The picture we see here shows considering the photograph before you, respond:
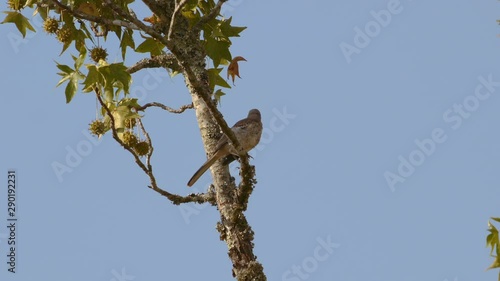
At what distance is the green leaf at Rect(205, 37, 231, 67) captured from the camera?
228 inches

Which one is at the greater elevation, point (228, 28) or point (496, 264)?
point (228, 28)

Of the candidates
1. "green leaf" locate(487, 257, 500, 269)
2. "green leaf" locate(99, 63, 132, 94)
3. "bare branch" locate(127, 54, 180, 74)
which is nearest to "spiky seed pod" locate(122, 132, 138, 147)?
"green leaf" locate(99, 63, 132, 94)

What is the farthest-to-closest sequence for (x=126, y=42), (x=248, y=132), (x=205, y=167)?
(x=248, y=132) < (x=126, y=42) < (x=205, y=167)

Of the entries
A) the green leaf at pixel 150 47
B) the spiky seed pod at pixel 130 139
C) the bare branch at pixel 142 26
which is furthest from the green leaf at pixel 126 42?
the bare branch at pixel 142 26

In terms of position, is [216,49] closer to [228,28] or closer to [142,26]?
[228,28]

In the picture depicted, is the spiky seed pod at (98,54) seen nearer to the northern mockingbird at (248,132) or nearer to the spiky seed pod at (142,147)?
the spiky seed pod at (142,147)

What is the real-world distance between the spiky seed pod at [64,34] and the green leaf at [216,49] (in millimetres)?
1026

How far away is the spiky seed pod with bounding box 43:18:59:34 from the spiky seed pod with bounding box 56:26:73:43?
3cm

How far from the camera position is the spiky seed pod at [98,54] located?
578 cm

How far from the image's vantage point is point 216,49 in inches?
229

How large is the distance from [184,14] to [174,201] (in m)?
1.39

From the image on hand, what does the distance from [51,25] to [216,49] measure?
124 centimetres

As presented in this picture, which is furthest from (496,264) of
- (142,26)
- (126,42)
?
(126,42)

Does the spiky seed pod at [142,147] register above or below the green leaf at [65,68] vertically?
below
